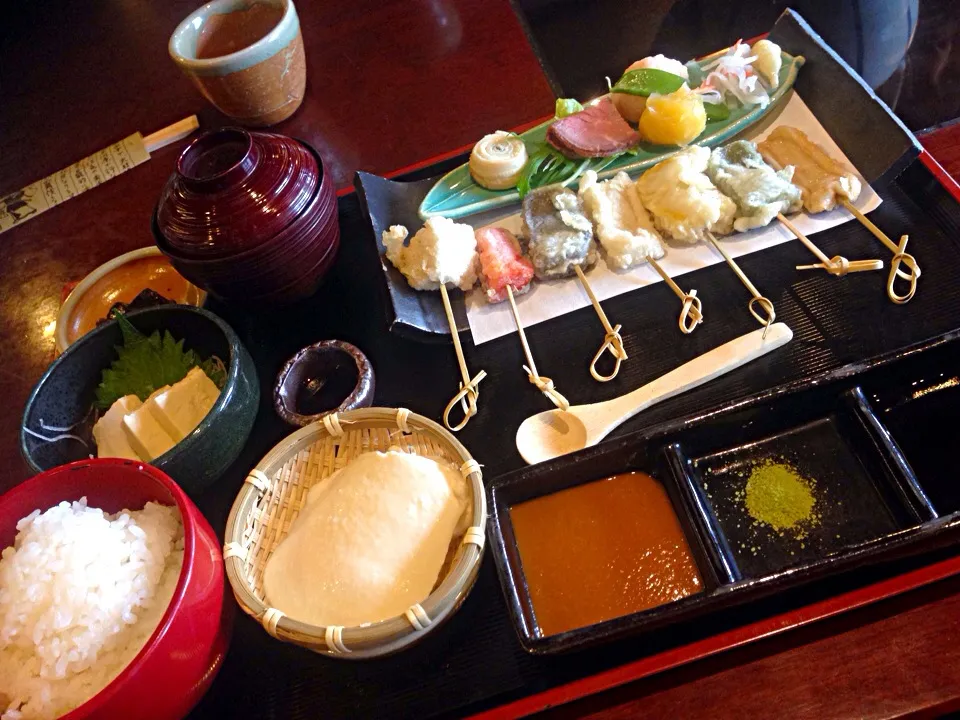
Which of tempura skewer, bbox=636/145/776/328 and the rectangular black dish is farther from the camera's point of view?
tempura skewer, bbox=636/145/776/328

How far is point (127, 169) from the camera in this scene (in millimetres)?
3072

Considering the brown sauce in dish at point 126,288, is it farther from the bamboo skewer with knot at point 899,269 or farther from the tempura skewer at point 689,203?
the bamboo skewer with knot at point 899,269

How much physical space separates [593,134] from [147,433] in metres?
1.92

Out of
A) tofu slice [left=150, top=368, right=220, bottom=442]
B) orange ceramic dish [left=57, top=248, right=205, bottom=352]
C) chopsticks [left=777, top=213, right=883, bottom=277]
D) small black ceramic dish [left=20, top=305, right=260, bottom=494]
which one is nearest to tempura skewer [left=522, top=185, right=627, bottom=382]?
chopsticks [left=777, top=213, right=883, bottom=277]

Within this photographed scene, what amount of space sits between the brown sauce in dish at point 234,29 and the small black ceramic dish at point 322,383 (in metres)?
1.48

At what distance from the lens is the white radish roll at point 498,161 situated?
2.40 m

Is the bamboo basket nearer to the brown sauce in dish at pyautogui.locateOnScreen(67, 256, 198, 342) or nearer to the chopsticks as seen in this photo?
the brown sauce in dish at pyautogui.locateOnScreen(67, 256, 198, 342)

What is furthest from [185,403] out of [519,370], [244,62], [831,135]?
[831,135]

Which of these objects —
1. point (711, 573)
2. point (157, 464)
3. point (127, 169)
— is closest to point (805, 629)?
point (711, 573)

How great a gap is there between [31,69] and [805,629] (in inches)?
194

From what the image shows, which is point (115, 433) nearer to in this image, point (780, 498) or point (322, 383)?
point (322, 383)

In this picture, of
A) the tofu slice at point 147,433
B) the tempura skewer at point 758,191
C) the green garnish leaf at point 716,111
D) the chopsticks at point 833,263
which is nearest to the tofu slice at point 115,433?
the tofu slice at point 147,433

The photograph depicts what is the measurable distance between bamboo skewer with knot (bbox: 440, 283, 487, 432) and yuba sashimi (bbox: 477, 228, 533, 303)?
0.18 meters

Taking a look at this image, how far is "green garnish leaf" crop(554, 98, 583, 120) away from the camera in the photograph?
101 inches
